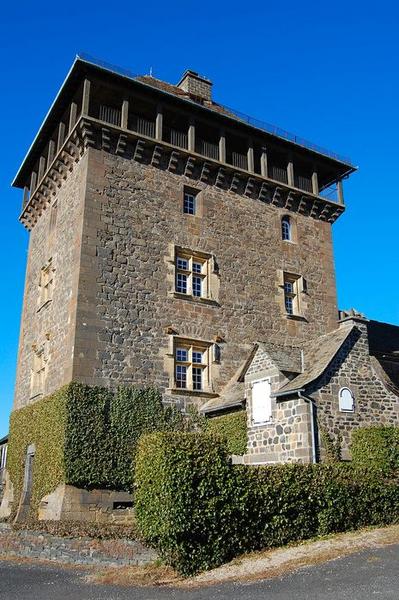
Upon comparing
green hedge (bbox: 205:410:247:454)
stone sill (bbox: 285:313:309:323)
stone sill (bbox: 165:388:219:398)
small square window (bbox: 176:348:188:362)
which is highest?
stone sill (bbox: 285:313:309:323)

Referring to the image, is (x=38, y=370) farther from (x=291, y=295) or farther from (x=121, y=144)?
(x=291, y=295)

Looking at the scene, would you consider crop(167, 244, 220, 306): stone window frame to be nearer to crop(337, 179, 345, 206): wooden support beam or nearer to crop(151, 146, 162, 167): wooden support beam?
crop(151, 146, 162, 167): wooden support beam

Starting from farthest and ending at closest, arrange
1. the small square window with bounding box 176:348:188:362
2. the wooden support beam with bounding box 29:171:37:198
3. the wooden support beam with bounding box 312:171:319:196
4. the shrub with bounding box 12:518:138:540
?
the wooden support beam with bounding box 29:171:37:198
the wooden support beam with bounding box 312:171:319:196
the small square window with bounding box 176:348:188:362
the shrub with bounding box 12:518:138:540

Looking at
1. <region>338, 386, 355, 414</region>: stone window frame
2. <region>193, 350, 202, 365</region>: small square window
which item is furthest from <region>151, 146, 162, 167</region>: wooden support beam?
<region>338, 386, 355, 414</region>: stone window frame

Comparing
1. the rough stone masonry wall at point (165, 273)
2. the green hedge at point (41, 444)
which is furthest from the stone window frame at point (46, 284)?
the green hedge at point (41, 444)

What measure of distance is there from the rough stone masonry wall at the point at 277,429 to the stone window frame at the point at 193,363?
2.87 metres

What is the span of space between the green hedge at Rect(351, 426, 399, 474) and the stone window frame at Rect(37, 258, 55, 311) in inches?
507

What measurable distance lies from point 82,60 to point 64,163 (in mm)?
4101

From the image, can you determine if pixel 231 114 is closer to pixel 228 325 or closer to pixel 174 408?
pixel 228 325

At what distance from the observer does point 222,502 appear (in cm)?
1355

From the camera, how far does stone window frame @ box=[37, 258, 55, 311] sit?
24344 millimetres

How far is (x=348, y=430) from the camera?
60.3 feet

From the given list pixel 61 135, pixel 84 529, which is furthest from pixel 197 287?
pixel 84 529

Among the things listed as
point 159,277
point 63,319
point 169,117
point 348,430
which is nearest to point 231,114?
point 169,117
